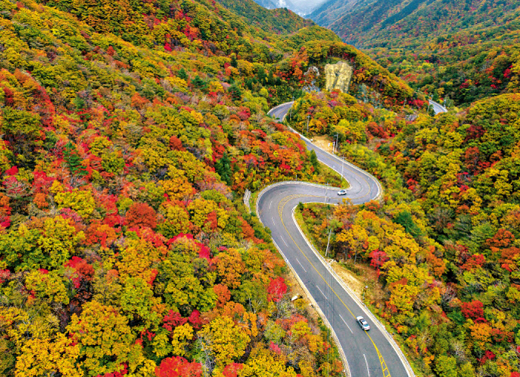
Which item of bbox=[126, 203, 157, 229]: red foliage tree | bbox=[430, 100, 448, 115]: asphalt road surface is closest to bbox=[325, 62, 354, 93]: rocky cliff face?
bbox=[430, 100, 448, 115]: asphalt road surface

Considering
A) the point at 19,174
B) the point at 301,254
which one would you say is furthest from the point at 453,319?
the point at 19,174

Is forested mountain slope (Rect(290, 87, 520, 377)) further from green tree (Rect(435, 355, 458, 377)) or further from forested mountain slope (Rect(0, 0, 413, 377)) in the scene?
forested mountain slope (Rect(0, 0, 413, 377))

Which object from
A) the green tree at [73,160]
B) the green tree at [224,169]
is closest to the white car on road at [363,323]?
the green tree at [224,169]

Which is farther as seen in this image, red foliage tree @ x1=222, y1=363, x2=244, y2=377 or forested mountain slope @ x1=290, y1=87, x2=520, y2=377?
forested mountain slope @ x1=290, y1=87, x2=520, y2=377

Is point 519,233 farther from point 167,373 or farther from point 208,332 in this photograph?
point 167,373

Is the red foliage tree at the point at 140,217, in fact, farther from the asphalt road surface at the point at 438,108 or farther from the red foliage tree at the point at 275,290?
the asphalt road surface at the point at 438,108
